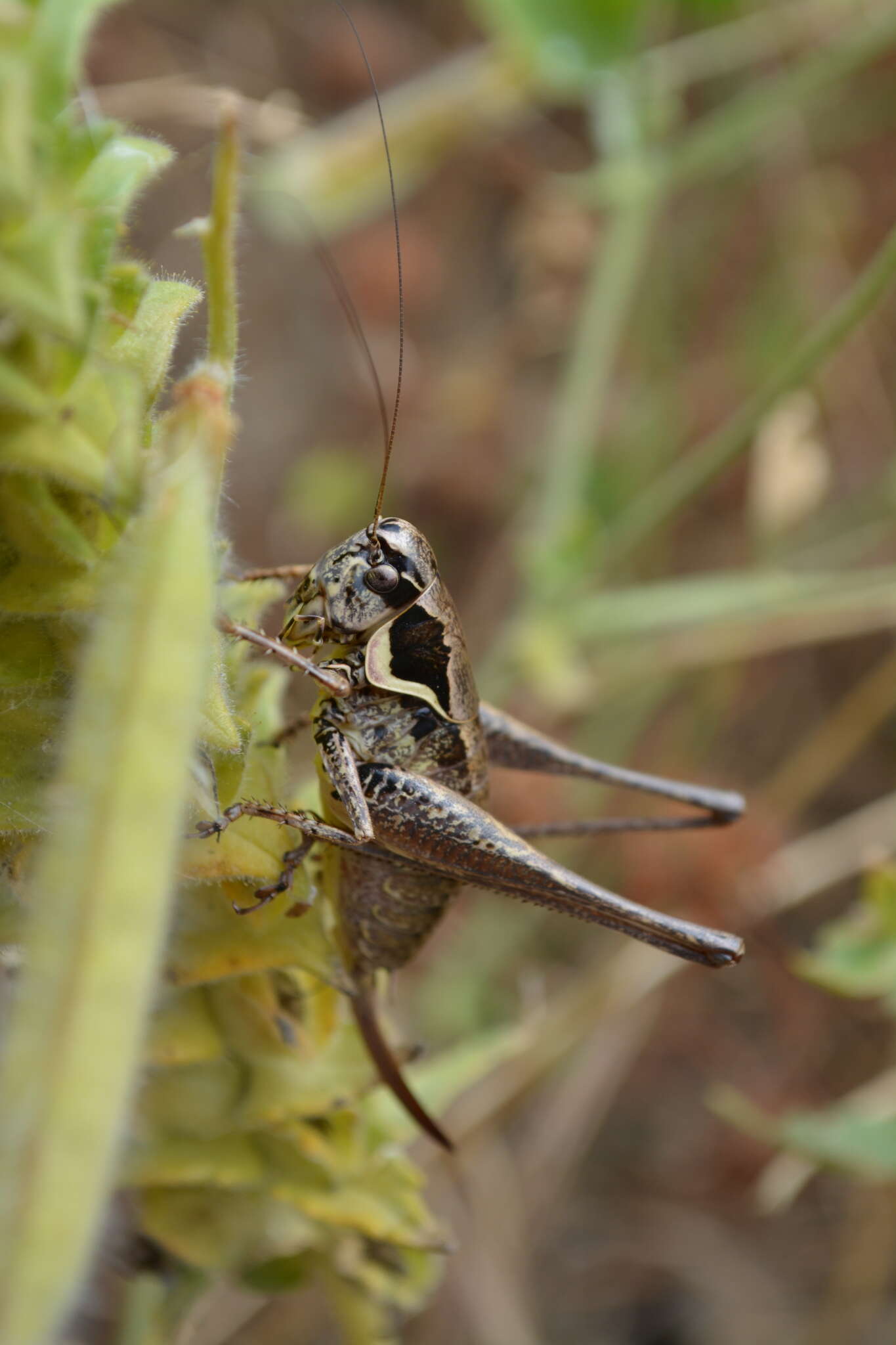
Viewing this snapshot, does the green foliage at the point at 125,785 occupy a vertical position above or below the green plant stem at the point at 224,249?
below

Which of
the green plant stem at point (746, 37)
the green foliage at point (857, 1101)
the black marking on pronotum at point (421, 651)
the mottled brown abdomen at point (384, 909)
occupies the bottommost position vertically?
the green foliage at point (857, 1101)

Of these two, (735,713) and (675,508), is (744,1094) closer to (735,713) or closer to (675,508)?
(735,713)

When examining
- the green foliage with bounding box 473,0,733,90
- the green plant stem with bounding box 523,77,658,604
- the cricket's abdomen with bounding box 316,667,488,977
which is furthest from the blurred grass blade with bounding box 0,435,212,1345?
the green foliage with bounding box 473,0,733,90

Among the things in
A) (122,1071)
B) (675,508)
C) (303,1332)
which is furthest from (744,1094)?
(122,1071)

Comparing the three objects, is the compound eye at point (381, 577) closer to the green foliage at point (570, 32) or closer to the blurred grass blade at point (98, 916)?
the blurred grass blade at point (98, 916)

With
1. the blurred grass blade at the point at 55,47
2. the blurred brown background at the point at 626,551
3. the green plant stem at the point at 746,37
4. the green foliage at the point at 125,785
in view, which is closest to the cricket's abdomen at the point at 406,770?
the green foliage at the point at 125,785

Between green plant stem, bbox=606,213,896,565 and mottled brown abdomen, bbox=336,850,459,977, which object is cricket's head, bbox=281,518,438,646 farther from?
green plant stem, bbox=606,213,896,565
